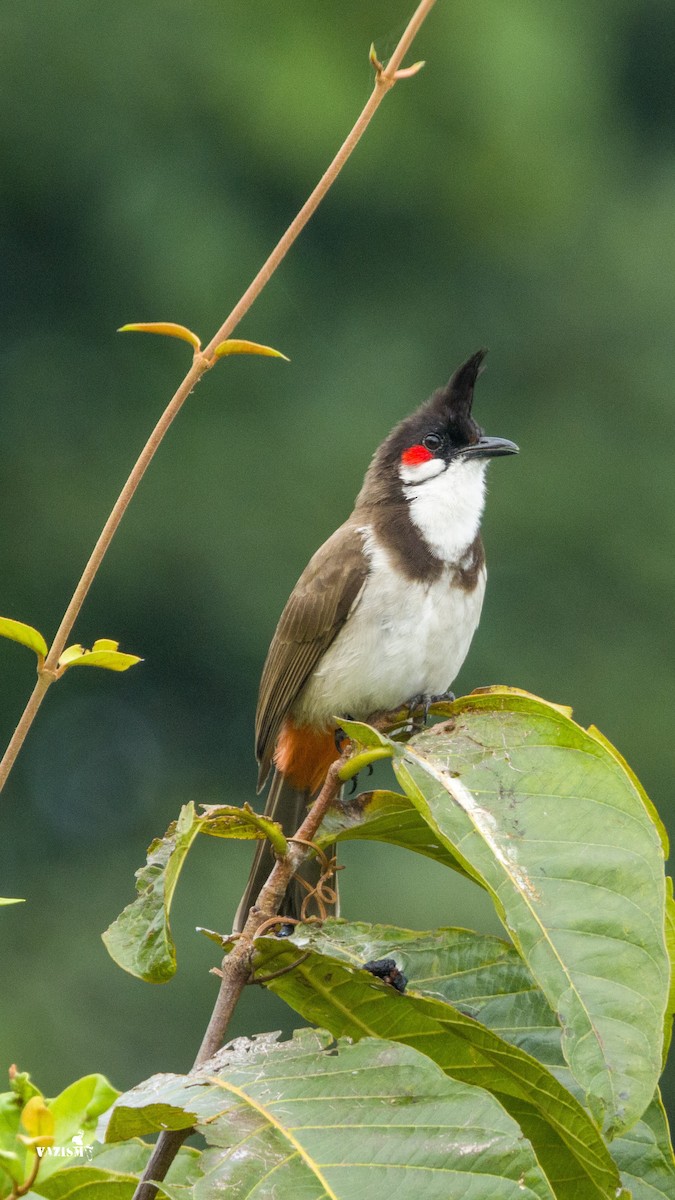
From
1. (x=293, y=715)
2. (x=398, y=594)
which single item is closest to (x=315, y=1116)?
(x=398, y=594)

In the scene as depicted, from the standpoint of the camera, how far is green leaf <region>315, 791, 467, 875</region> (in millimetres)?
1238

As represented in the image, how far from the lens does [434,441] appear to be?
2611 mm

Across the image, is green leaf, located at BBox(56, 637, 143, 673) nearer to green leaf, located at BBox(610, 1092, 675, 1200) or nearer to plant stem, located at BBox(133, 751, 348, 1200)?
plant stem, located at BBox(133, 751, 348, 1200)

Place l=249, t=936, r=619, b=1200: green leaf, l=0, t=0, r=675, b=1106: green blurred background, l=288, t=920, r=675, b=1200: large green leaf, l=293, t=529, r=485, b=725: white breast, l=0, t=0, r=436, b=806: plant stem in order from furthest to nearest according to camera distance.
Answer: l=0, t=0, r=675, b=1106: green blurred background
l=293, t=529, r=485, b=725: white breast
l=288, t=920, r=675, b=1200: large green leaf
l=249, t=936, r=619, b=1200: green leaf
l=0, t=0, r=436, b=806: plant stem

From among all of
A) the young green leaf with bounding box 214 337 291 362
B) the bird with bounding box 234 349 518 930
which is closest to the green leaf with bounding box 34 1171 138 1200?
the young green leaf with bounding box 214 337 291 362

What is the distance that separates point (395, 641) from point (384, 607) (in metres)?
0.07

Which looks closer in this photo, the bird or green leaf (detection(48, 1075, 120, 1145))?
green leaf (detection(48, 1075, 120, 1145))

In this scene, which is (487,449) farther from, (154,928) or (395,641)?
(154,928)

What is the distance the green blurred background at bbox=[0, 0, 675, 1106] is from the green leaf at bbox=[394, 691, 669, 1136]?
21.0ft

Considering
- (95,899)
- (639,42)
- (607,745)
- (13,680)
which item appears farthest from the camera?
(639,42)

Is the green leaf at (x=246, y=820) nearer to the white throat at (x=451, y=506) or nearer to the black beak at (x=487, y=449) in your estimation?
the white throat at (x=451, y=506)

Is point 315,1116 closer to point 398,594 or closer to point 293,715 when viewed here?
point 398,594

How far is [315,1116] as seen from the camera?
38.3 inches

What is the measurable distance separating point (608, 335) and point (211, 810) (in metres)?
8.74
